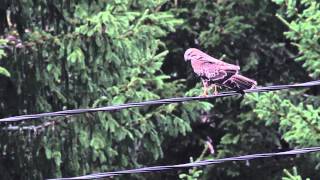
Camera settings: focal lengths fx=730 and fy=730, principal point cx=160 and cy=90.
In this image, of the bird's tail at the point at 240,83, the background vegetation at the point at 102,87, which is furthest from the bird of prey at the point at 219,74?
the background vegetation at the point at 102,87

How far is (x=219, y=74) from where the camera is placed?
3.36m

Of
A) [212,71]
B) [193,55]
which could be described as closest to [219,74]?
[212,71]

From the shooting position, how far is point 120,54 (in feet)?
20.5

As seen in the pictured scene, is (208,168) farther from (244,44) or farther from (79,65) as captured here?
(79,65)

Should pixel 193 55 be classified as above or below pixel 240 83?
above

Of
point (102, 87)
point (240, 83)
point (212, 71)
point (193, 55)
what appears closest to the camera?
point (240, 83)

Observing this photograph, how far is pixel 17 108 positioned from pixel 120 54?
1.11 m

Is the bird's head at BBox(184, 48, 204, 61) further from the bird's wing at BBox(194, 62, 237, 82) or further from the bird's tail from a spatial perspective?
the bird's tail

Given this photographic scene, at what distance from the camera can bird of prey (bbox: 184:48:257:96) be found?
329 cm

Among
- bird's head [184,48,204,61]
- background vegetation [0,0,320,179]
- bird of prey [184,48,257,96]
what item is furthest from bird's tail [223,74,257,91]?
background vegetation [0,0,320,179]

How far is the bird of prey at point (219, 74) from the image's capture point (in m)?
3.29

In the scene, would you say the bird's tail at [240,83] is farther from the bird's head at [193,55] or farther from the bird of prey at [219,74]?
the bird's head at [193,55]

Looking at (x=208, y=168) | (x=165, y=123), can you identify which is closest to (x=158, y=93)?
(x=165, y=123)

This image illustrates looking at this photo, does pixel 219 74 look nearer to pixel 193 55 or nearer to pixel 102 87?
pixel 193 55
